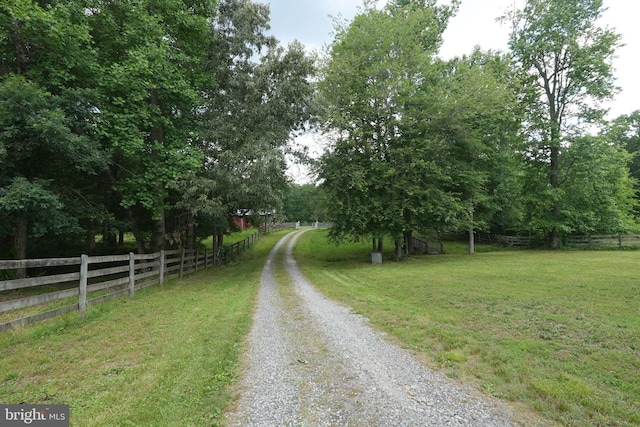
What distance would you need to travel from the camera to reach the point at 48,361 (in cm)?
420

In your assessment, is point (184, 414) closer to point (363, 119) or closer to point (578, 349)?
point (578, 349)

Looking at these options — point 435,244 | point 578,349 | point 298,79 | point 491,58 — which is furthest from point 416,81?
point 578,349

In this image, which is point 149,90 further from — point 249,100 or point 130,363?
point 130,363

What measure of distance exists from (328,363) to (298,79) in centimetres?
1236

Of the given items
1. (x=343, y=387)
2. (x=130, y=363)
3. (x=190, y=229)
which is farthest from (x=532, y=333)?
(x=190, y=229)

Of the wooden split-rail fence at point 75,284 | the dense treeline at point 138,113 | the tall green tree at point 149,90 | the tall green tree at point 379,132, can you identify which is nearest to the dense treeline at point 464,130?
the tall green tree at point 379,132

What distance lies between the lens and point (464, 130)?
18.0m

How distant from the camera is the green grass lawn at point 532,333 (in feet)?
10.5

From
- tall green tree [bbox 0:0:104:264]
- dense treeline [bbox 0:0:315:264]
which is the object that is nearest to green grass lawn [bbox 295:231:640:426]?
dense treeline [bbox 0:0:315:264]

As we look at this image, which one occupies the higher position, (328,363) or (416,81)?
(416,81)

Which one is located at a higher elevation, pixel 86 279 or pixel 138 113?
pixel 138 113

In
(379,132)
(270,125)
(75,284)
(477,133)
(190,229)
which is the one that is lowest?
(75,284)

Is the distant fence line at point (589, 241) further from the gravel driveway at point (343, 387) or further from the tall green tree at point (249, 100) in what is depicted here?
the gravel driveway at point (343, 387)

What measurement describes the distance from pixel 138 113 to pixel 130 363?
8.65 m
